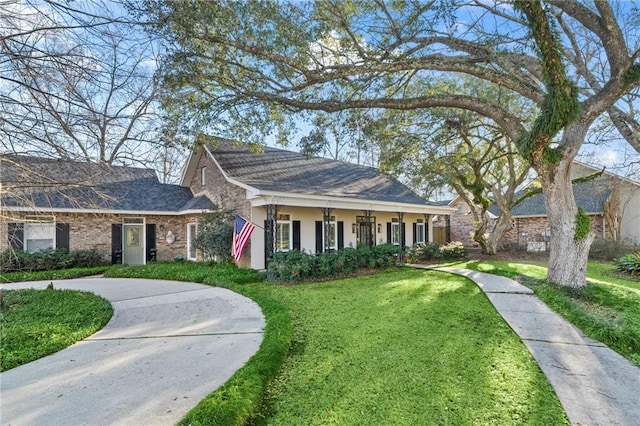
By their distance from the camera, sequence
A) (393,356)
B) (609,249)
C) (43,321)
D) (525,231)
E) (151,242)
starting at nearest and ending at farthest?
1. (393,356)
2. (43,321)
3. (151,242)
4. (609,249)
5. (525,231)

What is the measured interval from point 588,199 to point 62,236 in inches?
1078

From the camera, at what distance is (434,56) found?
9.04 metres

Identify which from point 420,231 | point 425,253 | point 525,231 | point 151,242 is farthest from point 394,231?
point 151,242

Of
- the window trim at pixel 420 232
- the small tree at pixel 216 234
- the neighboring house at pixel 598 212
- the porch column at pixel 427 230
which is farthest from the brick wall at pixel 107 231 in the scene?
the neighboring house at pixel 598 212

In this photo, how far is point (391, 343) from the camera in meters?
4.81

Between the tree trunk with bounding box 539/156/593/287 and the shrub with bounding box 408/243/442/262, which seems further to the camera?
the shrub with bounding box 408/243/442/262

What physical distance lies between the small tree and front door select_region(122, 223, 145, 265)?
366 cm

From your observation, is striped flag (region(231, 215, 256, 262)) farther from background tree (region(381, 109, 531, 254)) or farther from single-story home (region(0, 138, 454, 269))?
background tree (region(381, 109, 531, 254))

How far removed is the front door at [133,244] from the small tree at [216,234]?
12.0 ft

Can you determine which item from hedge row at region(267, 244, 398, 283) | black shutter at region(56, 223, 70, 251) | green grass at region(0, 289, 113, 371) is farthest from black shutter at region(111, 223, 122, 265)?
hedge row at region(267, 244, 398, 283)

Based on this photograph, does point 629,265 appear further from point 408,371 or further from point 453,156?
point 408,371

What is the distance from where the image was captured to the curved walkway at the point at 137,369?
3.08 m

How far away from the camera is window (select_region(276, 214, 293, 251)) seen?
1309 cm

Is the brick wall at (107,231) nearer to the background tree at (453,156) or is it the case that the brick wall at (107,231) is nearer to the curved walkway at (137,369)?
the curved walkway at (137,369)
